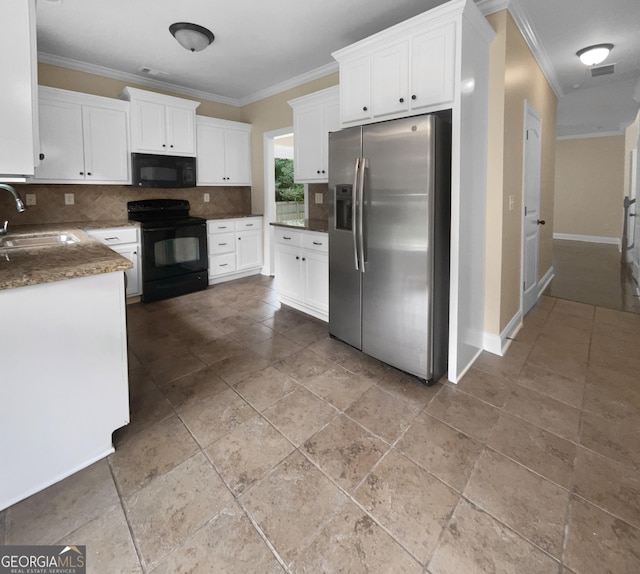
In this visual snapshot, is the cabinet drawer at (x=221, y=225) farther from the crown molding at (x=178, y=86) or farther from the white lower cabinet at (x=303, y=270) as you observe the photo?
the crown molding at (x=178, y=86)

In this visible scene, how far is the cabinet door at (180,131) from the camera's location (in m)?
4.29

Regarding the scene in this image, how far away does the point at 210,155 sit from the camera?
4852 mm

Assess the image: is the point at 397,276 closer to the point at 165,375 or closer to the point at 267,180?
the point at 165,375

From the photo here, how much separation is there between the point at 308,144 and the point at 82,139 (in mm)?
2331

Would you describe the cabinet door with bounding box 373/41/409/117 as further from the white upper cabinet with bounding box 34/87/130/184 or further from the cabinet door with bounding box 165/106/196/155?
the white upper cabinet with bounding box 34/87/130/184

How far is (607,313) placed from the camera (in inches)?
146

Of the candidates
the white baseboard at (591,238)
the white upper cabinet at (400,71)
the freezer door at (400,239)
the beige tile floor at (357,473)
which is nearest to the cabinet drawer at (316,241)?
the freezer door at (400,239)

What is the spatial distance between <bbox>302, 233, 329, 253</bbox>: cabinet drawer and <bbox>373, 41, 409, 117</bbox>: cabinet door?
1156 mm

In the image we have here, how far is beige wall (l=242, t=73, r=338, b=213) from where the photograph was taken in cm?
449

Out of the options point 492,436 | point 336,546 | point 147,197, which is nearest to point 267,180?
point 147,197

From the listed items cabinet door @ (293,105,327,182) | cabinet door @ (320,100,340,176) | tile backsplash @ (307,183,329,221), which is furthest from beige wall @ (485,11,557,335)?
tile backsplash @ (307,183,329,221)

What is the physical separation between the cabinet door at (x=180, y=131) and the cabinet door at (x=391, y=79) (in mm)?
2810

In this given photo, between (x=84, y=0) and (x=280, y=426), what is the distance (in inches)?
132

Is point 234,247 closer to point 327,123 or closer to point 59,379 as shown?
point 327,123
